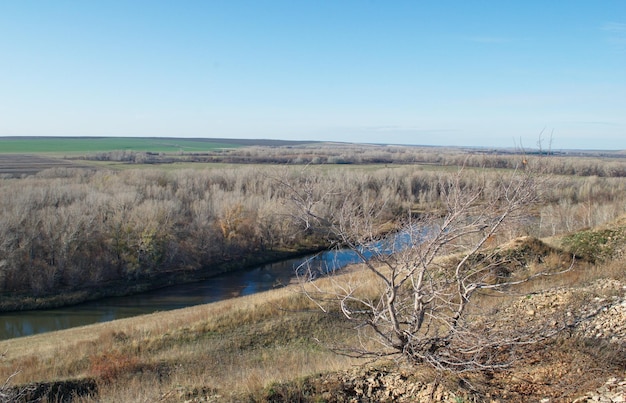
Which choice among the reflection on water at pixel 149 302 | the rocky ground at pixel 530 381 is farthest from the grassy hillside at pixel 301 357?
the reflection on water at pixel 149 302

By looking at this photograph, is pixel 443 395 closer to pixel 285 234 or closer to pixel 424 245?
pixel 424 245

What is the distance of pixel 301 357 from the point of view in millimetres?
11781

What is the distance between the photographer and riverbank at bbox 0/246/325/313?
2980cm

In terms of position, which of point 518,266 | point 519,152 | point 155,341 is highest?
point 519,152

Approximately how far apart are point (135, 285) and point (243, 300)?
19.3 metres

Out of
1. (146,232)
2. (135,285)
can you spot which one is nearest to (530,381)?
(135,285)

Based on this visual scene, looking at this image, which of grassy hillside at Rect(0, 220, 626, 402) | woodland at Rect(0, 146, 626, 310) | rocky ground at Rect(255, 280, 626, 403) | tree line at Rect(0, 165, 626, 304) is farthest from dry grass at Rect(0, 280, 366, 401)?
tree line at Rect(0, 165, 626, 304)

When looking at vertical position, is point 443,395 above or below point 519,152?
below

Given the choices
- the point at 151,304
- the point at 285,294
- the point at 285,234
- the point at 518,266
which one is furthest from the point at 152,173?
the point at 518,266

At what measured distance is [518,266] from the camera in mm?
16156

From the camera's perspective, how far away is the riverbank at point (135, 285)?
1173 inches

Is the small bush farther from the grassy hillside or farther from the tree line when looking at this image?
the tree line

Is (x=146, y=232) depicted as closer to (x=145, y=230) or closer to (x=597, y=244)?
(x=145, y=230)

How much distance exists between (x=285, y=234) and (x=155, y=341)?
30344mm
